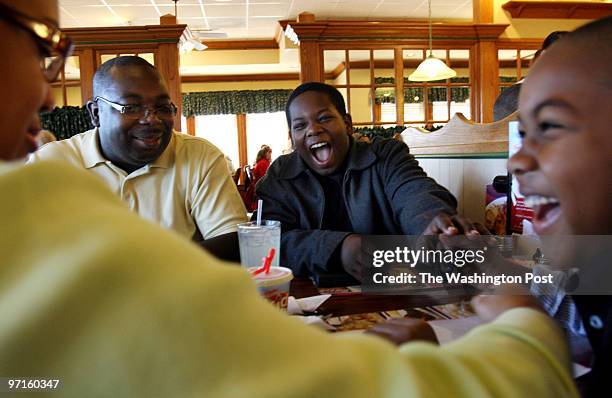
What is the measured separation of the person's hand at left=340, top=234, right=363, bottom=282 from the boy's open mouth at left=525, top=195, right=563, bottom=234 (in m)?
0.45

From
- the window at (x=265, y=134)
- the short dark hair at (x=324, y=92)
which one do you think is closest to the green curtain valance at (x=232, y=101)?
the window at (x=265, y=134)

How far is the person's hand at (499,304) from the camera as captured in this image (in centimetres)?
49

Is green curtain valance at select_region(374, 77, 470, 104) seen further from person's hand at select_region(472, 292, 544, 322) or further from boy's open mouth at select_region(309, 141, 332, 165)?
person's hand at select_region(472, 292, 544, 322)

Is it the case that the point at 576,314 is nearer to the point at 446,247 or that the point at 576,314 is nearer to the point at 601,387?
the point at 601,387

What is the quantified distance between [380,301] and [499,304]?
34cm

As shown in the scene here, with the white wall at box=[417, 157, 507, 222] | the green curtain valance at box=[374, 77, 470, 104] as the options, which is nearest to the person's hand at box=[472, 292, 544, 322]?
the white wall at box=[417, 157, 507, 222]

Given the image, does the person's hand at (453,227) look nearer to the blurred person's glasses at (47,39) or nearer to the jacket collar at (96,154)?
the blurred person's glasses at (47,39)

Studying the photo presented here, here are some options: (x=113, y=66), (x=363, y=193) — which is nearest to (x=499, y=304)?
(x=363, y=193)

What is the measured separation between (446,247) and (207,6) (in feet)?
18.5

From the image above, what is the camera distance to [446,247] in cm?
91

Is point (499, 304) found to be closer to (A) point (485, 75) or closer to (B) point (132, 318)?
(B) point (132, 318)

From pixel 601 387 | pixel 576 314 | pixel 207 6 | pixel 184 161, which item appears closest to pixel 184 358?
pixel 601 387

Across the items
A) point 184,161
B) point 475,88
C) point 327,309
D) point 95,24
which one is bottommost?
point 327,309

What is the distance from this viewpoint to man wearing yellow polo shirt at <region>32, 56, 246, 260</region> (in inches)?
59.7
